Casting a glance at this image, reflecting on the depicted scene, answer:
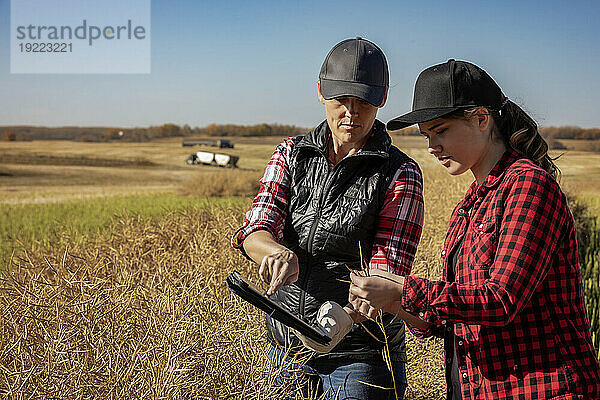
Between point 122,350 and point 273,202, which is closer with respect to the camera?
point 273,202

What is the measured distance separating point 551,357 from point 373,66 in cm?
99

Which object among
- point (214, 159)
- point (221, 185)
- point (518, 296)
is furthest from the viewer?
point (214, 159)

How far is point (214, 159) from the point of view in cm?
2336

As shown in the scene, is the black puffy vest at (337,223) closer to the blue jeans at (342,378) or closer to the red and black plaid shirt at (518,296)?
the blue jeans at (342,378)

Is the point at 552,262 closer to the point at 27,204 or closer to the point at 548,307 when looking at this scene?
the point at 548,307

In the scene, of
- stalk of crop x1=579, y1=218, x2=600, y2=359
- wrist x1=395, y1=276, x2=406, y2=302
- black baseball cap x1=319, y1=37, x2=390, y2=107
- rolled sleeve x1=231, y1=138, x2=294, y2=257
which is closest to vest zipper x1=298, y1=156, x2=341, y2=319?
rolled sleeve x1=231, y1=138, x2=294, y2=257

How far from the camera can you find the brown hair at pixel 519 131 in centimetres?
168

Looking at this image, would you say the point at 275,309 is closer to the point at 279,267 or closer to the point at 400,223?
the point at 279,267

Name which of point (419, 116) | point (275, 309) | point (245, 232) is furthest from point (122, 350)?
point (419, 116)

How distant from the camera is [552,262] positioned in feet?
4.99

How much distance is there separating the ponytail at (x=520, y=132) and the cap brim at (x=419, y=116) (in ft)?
0.49

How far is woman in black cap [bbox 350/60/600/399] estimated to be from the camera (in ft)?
4.77

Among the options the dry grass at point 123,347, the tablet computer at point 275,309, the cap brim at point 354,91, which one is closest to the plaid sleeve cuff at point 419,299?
the tablet computer at point 275,309

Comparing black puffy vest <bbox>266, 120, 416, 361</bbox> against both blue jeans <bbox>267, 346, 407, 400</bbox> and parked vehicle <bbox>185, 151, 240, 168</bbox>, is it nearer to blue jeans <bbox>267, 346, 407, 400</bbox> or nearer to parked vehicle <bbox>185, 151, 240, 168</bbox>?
blue jeans <bbox>267, 346, 407, 400</bbox>
